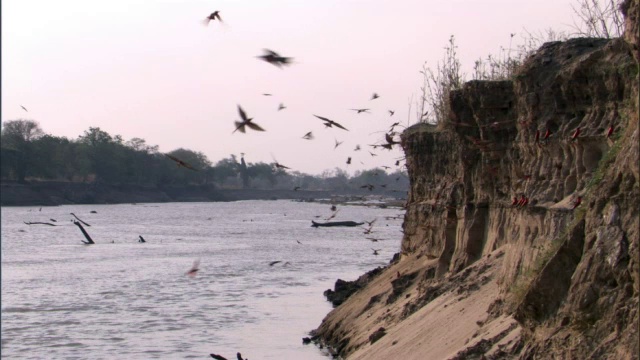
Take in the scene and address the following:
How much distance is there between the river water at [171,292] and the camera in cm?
2239

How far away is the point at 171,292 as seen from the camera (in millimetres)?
33656

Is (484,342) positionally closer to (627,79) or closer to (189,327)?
(627,79)

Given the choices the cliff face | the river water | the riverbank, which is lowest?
the river water

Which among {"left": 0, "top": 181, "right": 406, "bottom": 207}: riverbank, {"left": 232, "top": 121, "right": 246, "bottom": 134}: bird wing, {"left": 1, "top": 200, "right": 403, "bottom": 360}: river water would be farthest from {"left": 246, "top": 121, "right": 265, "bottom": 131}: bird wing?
Answer: {"left": 0, "top": 181, "right": 406, "bottom": 207}: riverbank

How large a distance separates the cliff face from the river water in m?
3.16

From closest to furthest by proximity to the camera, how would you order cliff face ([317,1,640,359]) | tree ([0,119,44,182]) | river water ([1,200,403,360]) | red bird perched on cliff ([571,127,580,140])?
cliff face ([317,1,640,359]), red bird perched on cliff ([571,127,580,140]), river water ([1,200,403,360]), tree ([0,119,44,182])

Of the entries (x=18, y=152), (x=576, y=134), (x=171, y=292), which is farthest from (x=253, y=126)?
(x=18, y=152)

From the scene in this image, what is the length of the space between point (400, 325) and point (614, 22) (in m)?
6.37

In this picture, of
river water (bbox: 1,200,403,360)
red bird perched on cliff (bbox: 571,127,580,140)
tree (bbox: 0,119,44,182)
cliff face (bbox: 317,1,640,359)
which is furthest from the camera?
tree (bbox: 0,119,44,182)

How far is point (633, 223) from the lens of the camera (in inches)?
344

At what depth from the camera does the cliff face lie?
8.98m

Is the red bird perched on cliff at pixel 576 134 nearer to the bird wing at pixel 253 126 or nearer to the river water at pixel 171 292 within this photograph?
the bird wing at pixel 253 126

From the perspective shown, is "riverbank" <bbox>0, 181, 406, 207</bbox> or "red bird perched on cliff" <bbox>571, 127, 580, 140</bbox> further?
"riverbank" <bbox>0, 181, 406, 207</bbox>

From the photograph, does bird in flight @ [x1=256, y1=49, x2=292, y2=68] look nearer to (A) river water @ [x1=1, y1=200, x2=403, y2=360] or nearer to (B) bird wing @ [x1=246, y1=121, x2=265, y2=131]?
(B) bird wing @ [x1=246, y1=121, x2=265, y2=131]
